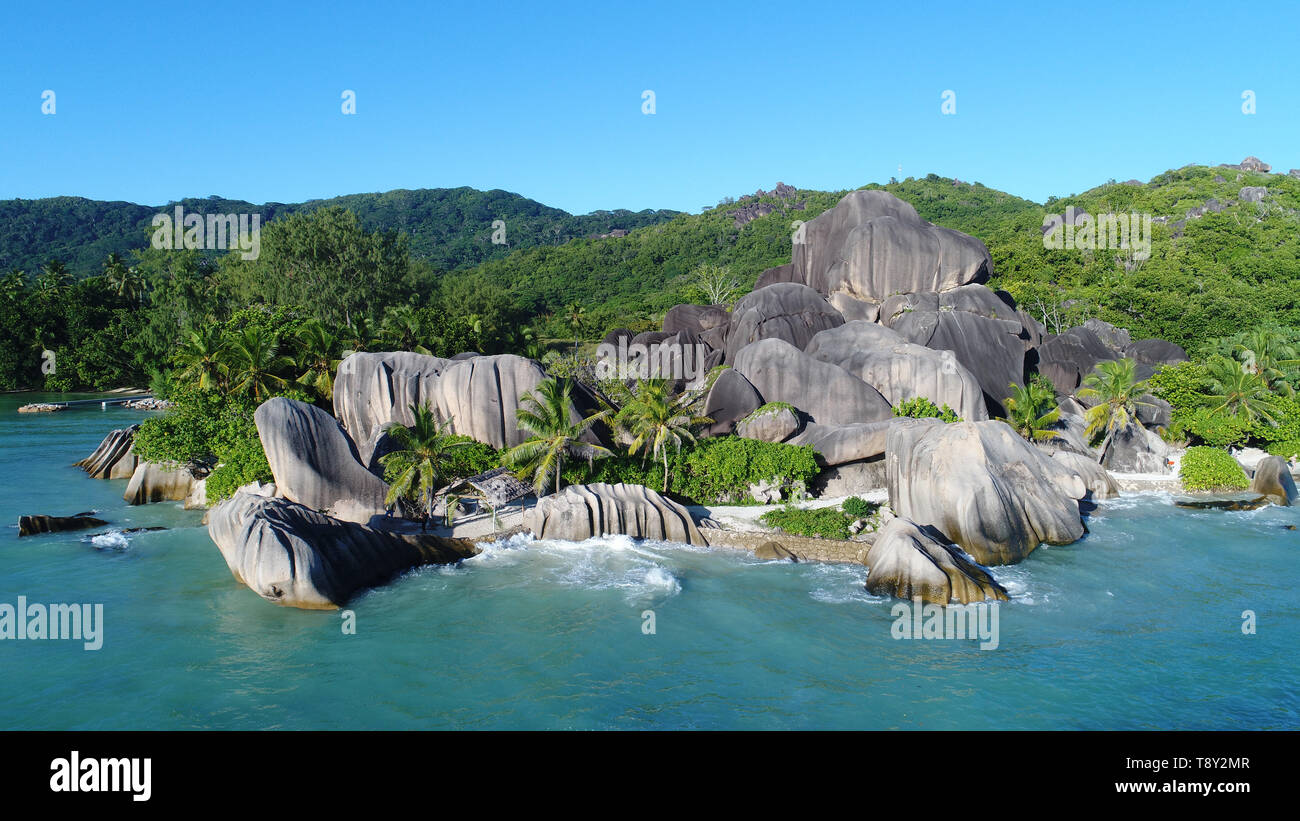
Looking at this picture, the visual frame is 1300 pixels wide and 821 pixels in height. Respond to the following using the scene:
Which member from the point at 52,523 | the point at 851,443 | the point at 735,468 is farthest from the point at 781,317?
the point at 52,523

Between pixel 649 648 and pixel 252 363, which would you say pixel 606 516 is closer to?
pixel 649 648

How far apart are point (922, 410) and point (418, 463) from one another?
16.4 m

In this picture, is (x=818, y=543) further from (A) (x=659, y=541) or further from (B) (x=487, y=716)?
(B) (x=487, y=716)

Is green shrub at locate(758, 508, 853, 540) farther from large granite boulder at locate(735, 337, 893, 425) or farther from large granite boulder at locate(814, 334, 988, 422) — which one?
large granite boulder at locate(814, 334, 988, 422)

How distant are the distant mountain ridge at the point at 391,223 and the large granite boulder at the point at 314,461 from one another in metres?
70.7

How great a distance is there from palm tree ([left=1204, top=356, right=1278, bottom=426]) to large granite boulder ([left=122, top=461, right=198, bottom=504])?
122ft

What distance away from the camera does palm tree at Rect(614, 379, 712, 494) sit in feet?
77.0

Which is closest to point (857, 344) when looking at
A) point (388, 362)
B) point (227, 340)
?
point (388, 362)

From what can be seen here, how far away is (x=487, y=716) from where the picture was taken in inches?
511

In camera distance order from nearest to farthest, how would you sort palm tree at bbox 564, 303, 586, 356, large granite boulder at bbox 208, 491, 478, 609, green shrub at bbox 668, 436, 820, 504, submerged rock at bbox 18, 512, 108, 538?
large granite boulder at bbox 208, 491, 478, 609 < submerged rock at bbox 18, 512, 108, 538 < green shrub at bbox 668, 436, 820, 504 < palm tree at bbox 564, 303, 586, 356

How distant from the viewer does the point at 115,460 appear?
1216 inches

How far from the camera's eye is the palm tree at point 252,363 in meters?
26.8

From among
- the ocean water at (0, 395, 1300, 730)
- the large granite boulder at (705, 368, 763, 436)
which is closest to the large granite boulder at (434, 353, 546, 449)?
the ocean water at (0, 395, 1300, 730)
